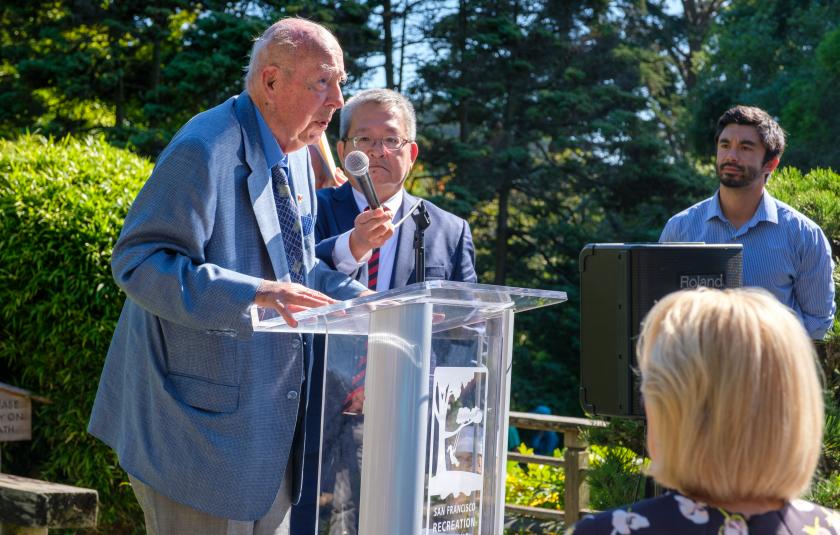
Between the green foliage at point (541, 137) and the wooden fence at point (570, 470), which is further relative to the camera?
the green foliage at point (541, 137)

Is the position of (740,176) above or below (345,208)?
above

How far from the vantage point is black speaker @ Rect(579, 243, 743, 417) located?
3.54 metres

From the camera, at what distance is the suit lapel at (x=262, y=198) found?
8.51ft

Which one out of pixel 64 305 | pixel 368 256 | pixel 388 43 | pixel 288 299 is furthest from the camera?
pixel 388 43

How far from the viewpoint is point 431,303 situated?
7.23 ft

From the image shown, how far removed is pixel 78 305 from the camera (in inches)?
206

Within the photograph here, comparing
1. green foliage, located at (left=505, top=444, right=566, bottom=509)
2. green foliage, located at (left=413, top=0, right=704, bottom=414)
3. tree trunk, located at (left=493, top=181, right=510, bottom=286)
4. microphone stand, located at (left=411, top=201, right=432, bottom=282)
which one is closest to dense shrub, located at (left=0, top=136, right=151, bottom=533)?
microphone stand, located at (left=411, top=201, right=432, bottom=282)

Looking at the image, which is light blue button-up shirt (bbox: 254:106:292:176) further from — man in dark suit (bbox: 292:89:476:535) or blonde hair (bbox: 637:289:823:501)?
blonde hair (bbox: 637:289:823:501)

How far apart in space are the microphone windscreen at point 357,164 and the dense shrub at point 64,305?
118 inches

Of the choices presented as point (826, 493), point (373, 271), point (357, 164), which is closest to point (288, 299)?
point (357, 164)

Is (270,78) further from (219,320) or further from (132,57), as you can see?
(132,57)

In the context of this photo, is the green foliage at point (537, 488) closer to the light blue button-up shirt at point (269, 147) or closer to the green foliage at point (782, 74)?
the light blue button-up shirt at point (269, 147)

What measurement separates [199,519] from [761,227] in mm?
3322

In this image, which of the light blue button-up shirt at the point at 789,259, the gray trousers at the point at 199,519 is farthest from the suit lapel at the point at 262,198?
the light blue button-up shirt at the point at 789,259
